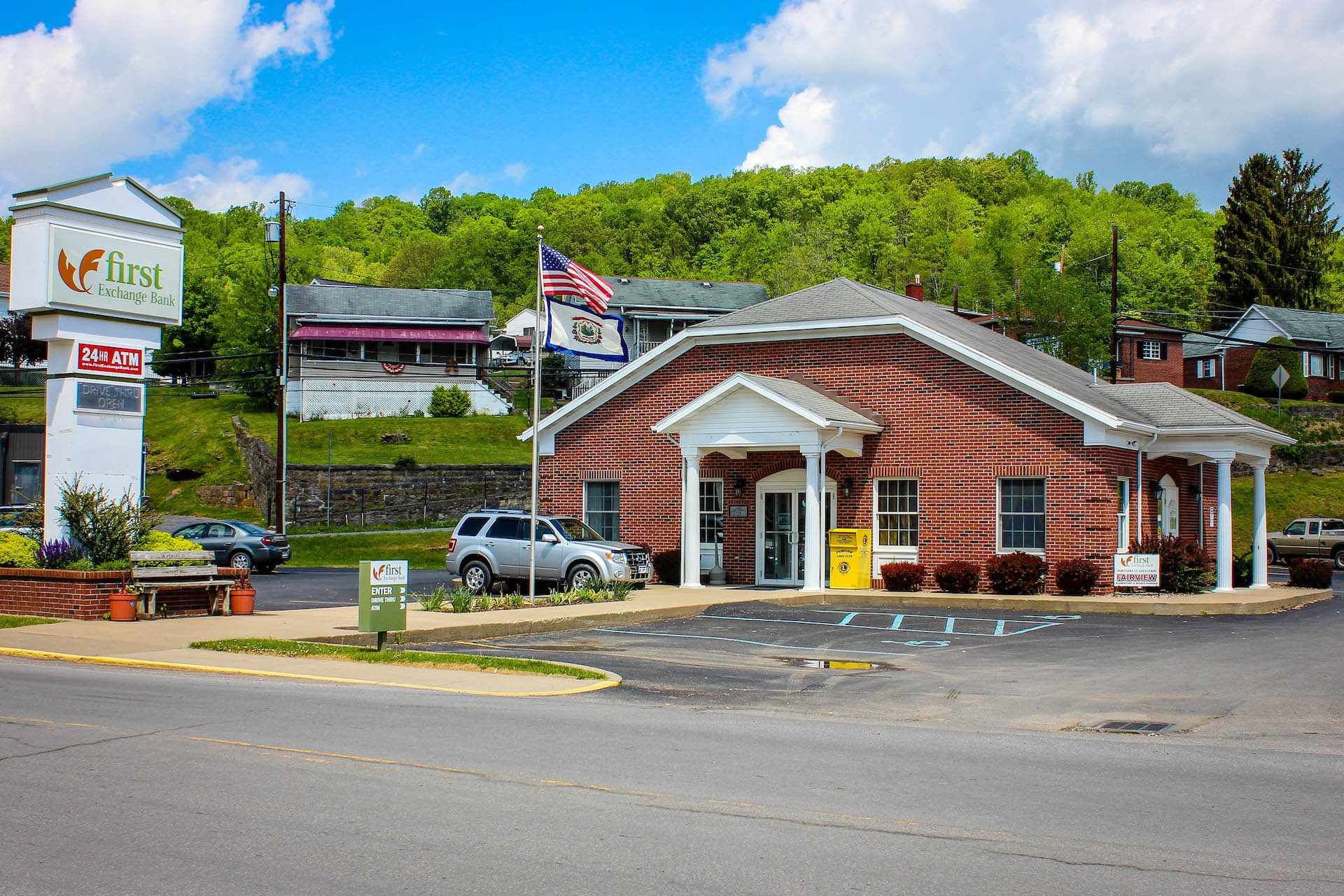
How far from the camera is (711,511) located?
27891mm

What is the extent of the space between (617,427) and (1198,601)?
45.7ft

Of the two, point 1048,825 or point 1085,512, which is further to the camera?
point 1085,512

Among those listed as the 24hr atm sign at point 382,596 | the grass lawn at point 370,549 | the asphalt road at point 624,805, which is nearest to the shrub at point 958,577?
the 24hr atm sign at point 382,596

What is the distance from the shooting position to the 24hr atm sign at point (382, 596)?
15.0 m

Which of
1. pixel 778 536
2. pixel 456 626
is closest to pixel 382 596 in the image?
pixel 456 626

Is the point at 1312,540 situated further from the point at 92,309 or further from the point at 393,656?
the point at 92,309

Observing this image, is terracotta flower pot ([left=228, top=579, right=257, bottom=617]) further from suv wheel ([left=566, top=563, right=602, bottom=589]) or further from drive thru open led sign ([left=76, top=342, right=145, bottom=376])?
suv wheel ([left=566, top=563, right=602, bottom=589])

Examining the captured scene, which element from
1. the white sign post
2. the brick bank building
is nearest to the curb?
the white sign post

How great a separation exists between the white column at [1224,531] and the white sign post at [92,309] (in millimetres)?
22127

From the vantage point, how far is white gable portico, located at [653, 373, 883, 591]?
24125 mm

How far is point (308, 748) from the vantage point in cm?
919

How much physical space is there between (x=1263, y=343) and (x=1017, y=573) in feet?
149

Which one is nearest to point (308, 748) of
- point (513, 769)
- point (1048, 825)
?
point (513, 769)

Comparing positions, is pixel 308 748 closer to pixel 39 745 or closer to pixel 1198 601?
pixel 39 745
